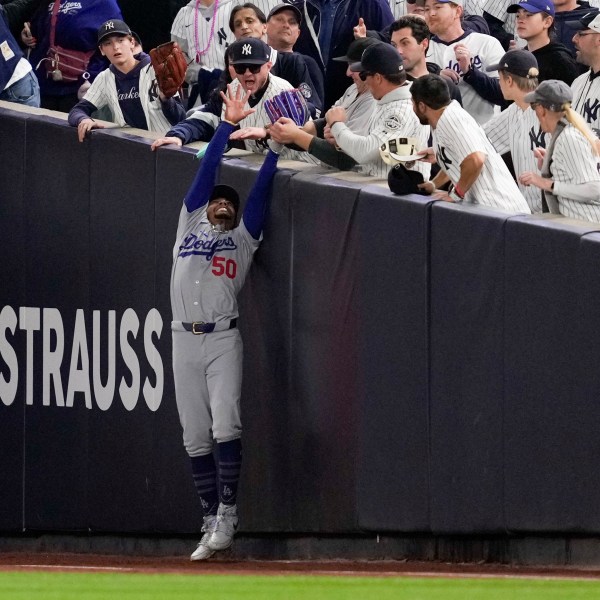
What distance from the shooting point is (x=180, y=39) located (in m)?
10.9

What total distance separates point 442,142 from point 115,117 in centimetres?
315

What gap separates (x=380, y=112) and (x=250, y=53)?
0.96 meters

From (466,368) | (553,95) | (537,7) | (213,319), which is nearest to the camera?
(553,95)

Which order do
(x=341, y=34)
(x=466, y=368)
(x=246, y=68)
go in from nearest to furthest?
(x=466, y=368) < (x=246, y=68) < (x=341, y=34)

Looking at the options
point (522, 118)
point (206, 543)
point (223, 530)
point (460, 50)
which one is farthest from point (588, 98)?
point (206, 543)

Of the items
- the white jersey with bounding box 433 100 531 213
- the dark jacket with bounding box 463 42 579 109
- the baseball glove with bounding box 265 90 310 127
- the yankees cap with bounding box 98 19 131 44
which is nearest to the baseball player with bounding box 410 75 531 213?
the white jersey with bounding box 433 100 531 213

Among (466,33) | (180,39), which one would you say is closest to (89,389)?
(180,39)

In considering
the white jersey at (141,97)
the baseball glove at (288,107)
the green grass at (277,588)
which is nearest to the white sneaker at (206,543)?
the green grass at (277,588)

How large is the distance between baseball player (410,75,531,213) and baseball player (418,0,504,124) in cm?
197

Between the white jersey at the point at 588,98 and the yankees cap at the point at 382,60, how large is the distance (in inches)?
47.3

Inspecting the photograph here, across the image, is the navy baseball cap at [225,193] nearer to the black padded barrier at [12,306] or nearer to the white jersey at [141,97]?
the white jersey at [141,97]

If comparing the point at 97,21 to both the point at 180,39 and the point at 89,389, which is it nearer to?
the point at 180,39

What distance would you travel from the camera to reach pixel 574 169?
7.55 metres

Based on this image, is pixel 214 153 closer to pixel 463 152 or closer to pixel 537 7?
pixel 463 152
